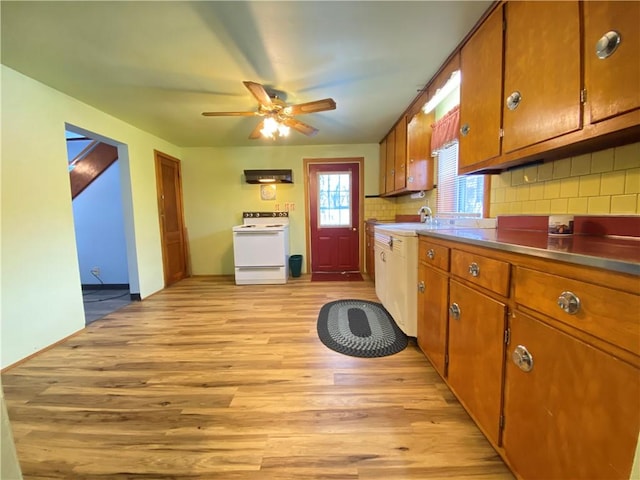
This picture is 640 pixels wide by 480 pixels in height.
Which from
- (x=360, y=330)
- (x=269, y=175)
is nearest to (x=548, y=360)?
(x=360, y=330)

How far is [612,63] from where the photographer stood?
87cm

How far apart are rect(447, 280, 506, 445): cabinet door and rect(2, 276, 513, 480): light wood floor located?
159 mm

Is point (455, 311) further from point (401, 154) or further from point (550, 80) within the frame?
point (401, 154)

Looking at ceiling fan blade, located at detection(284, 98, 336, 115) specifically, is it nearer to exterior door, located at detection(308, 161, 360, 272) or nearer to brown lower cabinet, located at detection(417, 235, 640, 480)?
brown lower cabinet, located at detection(417, 235, 640, 480)

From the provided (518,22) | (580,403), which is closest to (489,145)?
(518,22)

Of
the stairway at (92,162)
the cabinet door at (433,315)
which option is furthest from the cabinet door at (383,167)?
the stairway at (92,162)

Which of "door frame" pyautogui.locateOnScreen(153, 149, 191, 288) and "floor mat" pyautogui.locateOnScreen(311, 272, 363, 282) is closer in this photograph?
"door frame" pyautogui.locateOnScreen(153, 149, 191, 288)

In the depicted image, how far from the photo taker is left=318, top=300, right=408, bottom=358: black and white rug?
200 cm

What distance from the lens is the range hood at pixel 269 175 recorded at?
13.9 ft

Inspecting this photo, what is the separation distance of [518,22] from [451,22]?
0.43 metres

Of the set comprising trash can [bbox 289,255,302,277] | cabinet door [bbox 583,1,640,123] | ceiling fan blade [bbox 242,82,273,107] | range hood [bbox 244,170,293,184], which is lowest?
trash can [bbox 289,255,302,277]

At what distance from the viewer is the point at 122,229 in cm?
376

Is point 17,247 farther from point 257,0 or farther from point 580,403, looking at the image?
point 580,403

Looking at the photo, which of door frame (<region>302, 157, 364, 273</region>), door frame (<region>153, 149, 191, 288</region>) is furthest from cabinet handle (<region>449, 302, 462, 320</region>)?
door frame (<region>153, 149, 191, 288</region>)
